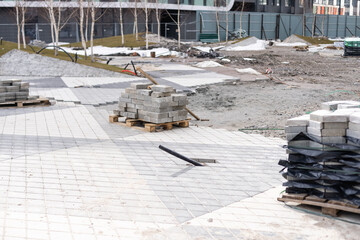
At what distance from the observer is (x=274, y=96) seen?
18.4m

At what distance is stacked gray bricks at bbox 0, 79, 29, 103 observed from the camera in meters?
15.3

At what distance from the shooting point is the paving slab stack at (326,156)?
6.20m

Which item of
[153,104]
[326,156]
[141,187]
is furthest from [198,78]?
[326,156]

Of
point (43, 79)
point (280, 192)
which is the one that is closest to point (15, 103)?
point (43, 79)

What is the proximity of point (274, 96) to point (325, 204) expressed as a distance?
12443mm

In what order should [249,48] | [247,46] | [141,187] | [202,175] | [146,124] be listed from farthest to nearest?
[247,46] → [249,48] → [146,124] → [202,175] → [141,187]

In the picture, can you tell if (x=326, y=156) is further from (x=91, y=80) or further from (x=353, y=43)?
(x=353, y=43)

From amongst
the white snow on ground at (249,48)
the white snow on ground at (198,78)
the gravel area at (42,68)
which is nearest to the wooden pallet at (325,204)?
the white snow on ground at (198,78)

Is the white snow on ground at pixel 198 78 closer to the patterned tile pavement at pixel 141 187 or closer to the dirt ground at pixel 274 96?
the dirt ground at pixel 274 96

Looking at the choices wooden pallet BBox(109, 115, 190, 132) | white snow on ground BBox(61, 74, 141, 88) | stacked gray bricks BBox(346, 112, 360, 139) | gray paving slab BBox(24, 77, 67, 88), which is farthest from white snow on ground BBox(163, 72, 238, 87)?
stacked gray bricks BBox(346, 112, 360, 139)

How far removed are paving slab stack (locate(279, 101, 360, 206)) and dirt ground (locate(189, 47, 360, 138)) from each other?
16.7 ft

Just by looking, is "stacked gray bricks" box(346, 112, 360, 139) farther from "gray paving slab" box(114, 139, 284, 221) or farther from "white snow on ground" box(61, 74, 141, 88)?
"white snow on ground" box(61, 74, 141, 88)

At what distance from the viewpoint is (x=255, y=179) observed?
26.7ft

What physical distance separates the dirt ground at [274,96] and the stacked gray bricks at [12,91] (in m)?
5.49
